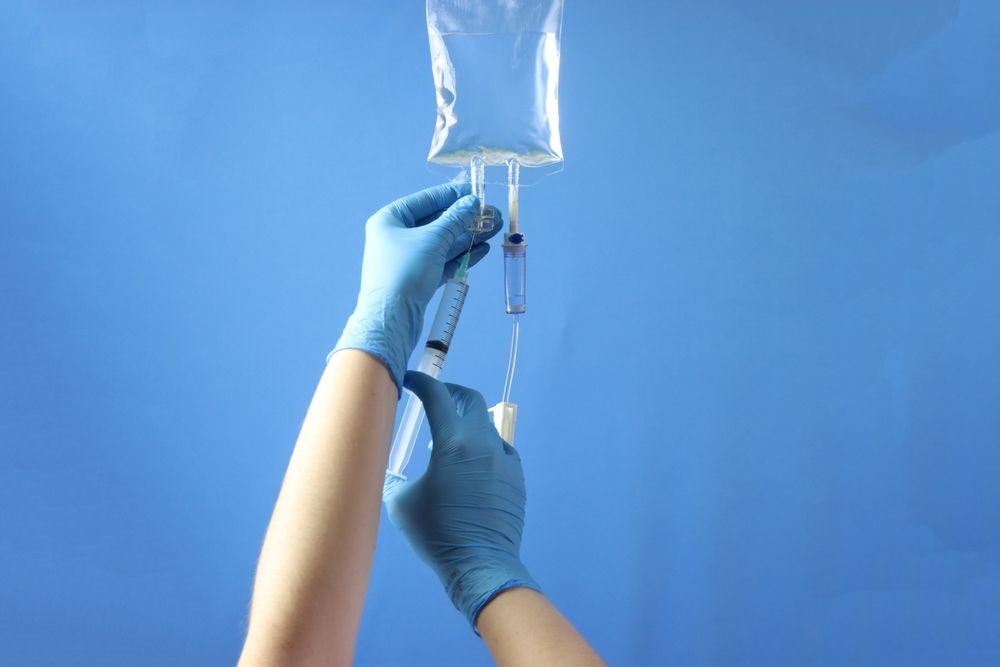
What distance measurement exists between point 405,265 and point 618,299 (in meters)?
0.59

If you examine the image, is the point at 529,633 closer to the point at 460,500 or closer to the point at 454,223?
the point at 460,500

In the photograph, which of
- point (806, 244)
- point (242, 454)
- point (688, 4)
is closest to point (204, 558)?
point (242, 454)

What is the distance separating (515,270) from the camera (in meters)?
1.32

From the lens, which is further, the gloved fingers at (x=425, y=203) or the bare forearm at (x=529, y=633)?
the gloved fingers at (x=425, y=203)

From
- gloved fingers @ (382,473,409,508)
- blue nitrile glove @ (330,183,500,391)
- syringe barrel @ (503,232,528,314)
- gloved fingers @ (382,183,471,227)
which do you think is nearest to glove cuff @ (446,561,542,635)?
gloved fingers @ (382,473,409,508)

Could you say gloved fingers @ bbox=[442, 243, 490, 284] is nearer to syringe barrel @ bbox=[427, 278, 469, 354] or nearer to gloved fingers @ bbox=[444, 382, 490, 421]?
syringe barrel @ bbox=[427, 278, 469, 354]

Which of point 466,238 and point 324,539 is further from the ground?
point 466,238

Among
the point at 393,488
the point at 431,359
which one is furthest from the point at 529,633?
the point at 431,359

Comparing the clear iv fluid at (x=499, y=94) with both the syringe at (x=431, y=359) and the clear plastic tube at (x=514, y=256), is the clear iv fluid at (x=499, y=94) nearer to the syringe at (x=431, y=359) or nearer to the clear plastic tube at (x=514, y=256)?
the clear plastic tube at (x=514, y=256)

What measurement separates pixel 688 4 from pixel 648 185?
360 millimetres

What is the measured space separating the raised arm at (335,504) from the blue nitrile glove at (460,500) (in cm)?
11

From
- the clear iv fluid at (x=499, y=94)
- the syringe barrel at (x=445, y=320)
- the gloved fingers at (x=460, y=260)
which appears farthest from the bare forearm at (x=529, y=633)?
the clear iv fluid at (x=499, y=94)

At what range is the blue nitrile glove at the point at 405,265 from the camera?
1115 mm

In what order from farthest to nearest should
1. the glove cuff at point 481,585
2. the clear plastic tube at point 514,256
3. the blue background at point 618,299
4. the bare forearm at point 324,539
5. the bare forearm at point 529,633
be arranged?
the blue background at point 618,299
the clear plastic tube at point 514,256
the glove cuff at point 481,585
the bare forearm at point 529,633
the bare forearm at point 324,539
